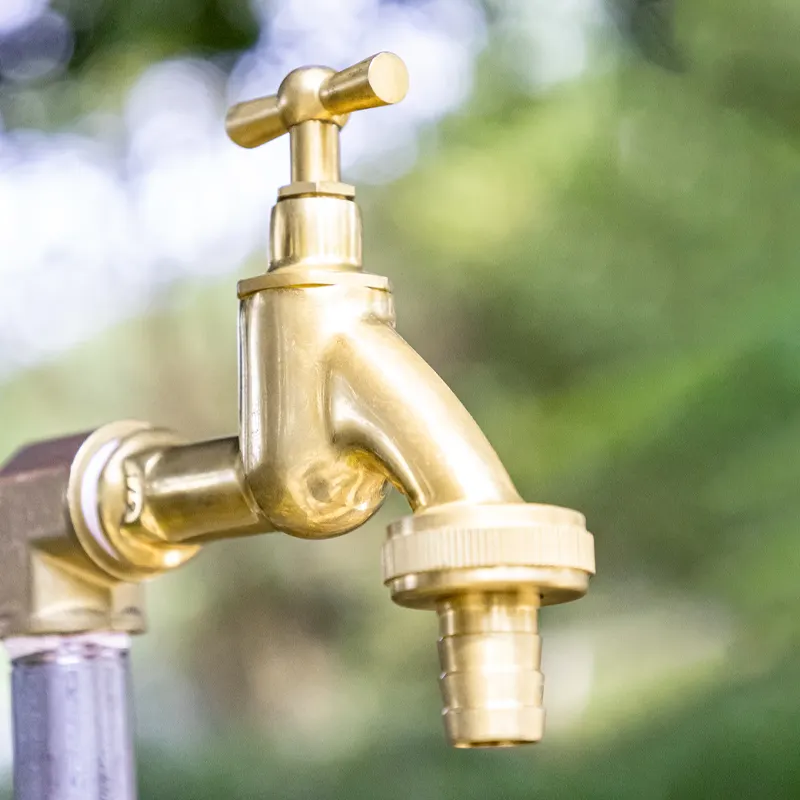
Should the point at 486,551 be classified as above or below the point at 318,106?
below

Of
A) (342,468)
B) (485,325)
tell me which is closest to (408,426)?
(342,468)

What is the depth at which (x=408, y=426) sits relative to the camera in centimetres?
45

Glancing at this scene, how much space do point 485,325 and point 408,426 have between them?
61 centimetres

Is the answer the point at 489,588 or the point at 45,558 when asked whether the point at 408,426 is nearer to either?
the point at 489,588

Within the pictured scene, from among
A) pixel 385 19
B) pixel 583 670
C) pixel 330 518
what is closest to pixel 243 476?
pixel 330 518

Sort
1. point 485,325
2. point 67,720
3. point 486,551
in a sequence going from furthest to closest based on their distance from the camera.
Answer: point 485,325 → point 67,720 → point 486,551

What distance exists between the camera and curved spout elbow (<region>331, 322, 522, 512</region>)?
435 mm

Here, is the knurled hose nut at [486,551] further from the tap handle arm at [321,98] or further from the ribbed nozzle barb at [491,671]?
the tap handle arm at [321,98]

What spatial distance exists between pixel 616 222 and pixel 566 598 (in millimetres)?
636

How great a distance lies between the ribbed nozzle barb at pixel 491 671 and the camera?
413mm

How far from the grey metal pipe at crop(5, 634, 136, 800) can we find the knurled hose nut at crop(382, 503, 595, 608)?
0.16 m

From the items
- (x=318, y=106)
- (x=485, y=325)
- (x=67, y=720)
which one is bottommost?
(x=67, y=720)

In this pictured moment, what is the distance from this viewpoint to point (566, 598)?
44 cm

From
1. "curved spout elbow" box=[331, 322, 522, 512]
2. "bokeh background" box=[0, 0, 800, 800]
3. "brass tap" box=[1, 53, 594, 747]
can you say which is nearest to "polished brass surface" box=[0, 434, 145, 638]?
"brass tap" box=[1, 53, 594, 747]
